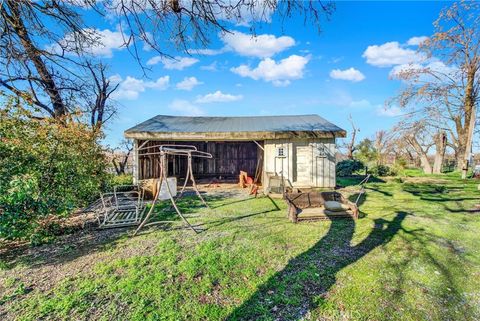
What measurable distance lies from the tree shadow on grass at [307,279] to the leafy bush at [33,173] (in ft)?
13.2

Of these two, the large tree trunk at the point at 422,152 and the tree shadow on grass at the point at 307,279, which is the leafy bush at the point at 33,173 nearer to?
the tree shadow on grass at the point at 307,279

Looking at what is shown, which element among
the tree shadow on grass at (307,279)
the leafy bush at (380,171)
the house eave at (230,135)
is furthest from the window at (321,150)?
the leafy bush at (380,171)

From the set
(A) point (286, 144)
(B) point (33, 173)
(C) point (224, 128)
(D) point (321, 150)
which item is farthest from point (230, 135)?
(B) point (33, 173)

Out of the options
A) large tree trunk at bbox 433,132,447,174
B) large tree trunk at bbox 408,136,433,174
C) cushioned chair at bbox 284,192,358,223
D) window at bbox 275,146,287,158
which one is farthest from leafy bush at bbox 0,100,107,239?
large tree trunk at bbox 433,132,447,174

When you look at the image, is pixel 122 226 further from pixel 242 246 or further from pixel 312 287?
pixel 312 287

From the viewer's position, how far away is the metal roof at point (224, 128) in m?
10.1

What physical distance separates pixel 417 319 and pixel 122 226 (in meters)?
5.61

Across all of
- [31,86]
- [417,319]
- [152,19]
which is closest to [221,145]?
[31,86]

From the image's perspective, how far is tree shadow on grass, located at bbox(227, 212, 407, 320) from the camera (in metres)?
2.77

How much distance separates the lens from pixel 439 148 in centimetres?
1823

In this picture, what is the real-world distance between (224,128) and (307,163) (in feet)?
13.8

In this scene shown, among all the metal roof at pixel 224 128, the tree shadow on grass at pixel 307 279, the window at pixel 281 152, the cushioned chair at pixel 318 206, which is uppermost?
the metal roof at pixel 224 128

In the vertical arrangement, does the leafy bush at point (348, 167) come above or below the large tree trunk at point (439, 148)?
below

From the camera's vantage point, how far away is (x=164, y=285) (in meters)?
3.26
